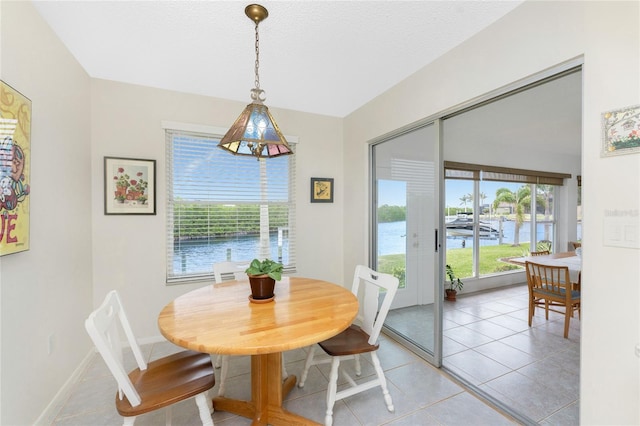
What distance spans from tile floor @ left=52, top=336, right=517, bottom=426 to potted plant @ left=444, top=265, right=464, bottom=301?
5.90 ft

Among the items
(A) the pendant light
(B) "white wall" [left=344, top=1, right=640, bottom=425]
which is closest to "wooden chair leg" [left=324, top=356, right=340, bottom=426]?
(B) "white wall" [left=344, top=1, right=640, bottom=425]

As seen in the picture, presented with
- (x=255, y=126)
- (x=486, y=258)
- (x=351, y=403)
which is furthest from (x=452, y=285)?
(x=255, y=126)

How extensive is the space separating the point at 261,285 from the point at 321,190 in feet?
6.58

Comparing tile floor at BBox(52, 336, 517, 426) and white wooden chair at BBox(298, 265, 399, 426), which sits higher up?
white wooden chair at BBox(298, 265, 399, 426)

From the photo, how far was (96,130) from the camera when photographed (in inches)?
100

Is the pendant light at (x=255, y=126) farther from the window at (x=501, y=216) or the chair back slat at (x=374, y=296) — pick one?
the window at (x=501, y=216)

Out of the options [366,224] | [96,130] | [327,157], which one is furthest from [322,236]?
[96,130]

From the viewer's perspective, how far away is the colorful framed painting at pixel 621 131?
3.88 ft

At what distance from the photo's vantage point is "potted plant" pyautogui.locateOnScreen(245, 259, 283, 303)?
1.66 m

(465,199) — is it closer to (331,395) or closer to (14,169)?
(331,395)

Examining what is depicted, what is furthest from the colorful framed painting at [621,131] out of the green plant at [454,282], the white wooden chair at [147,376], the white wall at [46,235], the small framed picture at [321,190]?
the white wall at [46,235]

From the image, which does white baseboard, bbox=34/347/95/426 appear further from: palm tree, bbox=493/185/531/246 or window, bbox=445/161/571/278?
palm tree, bbox=493/185/531/246

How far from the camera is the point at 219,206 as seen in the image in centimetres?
305

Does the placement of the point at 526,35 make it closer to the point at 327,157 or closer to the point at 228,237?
the point at 327,157
